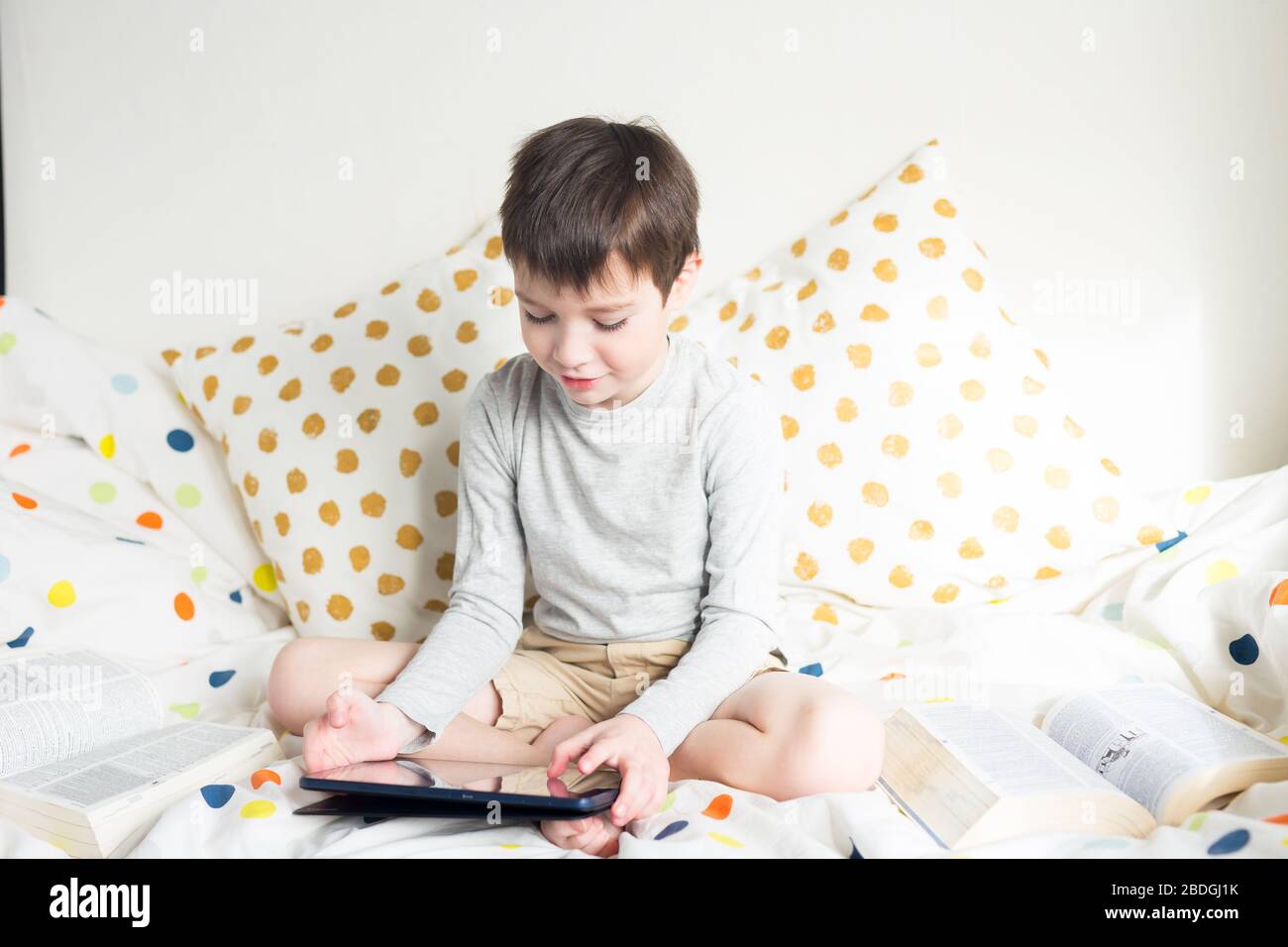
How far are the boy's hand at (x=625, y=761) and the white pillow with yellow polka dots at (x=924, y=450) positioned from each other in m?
0.47

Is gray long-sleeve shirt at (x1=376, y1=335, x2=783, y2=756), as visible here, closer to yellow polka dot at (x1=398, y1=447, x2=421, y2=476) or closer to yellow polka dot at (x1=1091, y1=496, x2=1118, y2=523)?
yellow polka dot at (x1=398, y1=447, x2=421, y2=476)

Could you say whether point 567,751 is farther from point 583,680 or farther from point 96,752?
point 96,752

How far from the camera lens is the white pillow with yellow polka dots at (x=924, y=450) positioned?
119 cm

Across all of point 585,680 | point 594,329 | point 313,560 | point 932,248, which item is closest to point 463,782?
point 585,680

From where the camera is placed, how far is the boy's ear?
0.94 meters

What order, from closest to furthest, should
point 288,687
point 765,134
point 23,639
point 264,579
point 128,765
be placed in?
1. point 128,765
2. point 288,687
3. point 23,639
4. point 264,579
5. point 765,134

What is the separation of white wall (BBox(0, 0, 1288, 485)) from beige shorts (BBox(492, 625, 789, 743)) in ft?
2.03

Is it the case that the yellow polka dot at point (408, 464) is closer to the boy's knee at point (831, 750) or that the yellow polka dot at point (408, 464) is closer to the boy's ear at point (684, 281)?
the boy's ear at point (684, 281)

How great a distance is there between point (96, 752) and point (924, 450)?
0.88 meters

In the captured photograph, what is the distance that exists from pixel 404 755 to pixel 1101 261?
110 centimetres

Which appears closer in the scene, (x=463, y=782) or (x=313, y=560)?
(x=463, y=782)

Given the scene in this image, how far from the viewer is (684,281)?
95 cm

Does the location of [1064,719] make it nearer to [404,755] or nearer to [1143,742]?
[1143,742]
